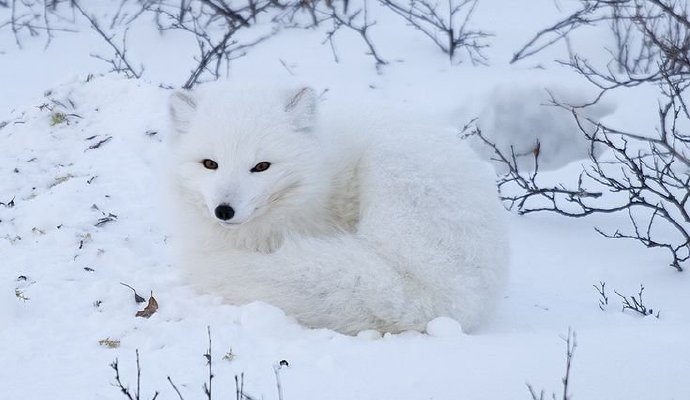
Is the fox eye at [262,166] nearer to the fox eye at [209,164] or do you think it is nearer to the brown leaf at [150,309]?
the fox eye at [209,164]

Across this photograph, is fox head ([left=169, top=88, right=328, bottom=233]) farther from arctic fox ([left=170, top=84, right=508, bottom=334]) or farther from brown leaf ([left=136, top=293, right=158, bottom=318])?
brown leaf ([left=136, top=293, right=158, bottom=318])

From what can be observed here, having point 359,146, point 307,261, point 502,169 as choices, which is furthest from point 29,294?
point 502,169

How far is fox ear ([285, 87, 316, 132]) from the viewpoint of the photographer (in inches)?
143

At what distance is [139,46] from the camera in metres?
8.65

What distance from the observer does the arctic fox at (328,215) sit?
3234mm

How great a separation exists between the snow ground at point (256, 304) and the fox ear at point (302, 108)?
0.85m

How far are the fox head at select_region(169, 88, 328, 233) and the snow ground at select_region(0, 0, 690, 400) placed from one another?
43 centimetres

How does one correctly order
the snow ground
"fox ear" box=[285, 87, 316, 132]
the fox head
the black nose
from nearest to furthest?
1. the snow ground
2. the black nose
3. the fox head
4. "fox ear" box=[285, 87, 316, 132]

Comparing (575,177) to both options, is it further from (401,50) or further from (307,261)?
(307,261)

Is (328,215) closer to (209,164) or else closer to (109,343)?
(209,164)

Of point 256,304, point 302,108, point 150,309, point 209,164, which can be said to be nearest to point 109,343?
point 150,309

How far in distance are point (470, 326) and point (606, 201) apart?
2980mm

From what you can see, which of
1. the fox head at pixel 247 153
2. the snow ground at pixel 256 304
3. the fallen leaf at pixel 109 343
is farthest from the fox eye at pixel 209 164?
the fallen leaf at pixel 109 343

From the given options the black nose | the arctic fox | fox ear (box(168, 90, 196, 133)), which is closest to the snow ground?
the arctic fox
